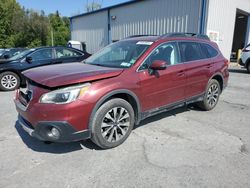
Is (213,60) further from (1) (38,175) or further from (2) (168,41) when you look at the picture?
(1) (38,175)

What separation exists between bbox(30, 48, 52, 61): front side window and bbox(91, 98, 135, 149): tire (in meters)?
5.79

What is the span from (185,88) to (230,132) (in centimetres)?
116

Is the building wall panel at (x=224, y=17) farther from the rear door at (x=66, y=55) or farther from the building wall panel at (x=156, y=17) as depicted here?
the rear door at (x=66, y=55)

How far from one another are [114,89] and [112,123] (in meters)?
0.53

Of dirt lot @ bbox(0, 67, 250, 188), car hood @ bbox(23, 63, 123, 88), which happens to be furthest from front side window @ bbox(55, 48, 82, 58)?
car hood @ bbox(23, 63, 123, 88)

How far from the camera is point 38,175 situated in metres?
3.09

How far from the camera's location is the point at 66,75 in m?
3.47

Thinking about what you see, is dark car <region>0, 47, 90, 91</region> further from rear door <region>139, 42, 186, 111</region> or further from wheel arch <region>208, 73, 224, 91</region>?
wheel arch <region>208, 73, 224, 91</region>

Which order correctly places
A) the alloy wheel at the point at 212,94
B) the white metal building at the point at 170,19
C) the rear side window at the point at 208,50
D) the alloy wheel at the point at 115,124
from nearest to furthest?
the alloy wheel at the point at 115,124, the rear side window at the point at 208,50, the alloy wheel at the point at 212,94, the white metal building at the point at 170,19

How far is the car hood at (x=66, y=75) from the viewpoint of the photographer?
10.8ft

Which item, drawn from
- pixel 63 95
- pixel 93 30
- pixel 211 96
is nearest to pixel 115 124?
pixel 63 95

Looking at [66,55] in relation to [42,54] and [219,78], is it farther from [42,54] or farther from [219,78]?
[219,78]

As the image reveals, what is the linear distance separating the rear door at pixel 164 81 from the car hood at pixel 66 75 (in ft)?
1.79

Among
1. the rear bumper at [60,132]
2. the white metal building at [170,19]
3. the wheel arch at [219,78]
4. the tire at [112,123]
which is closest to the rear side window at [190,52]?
the wheel arch at [219,78]
